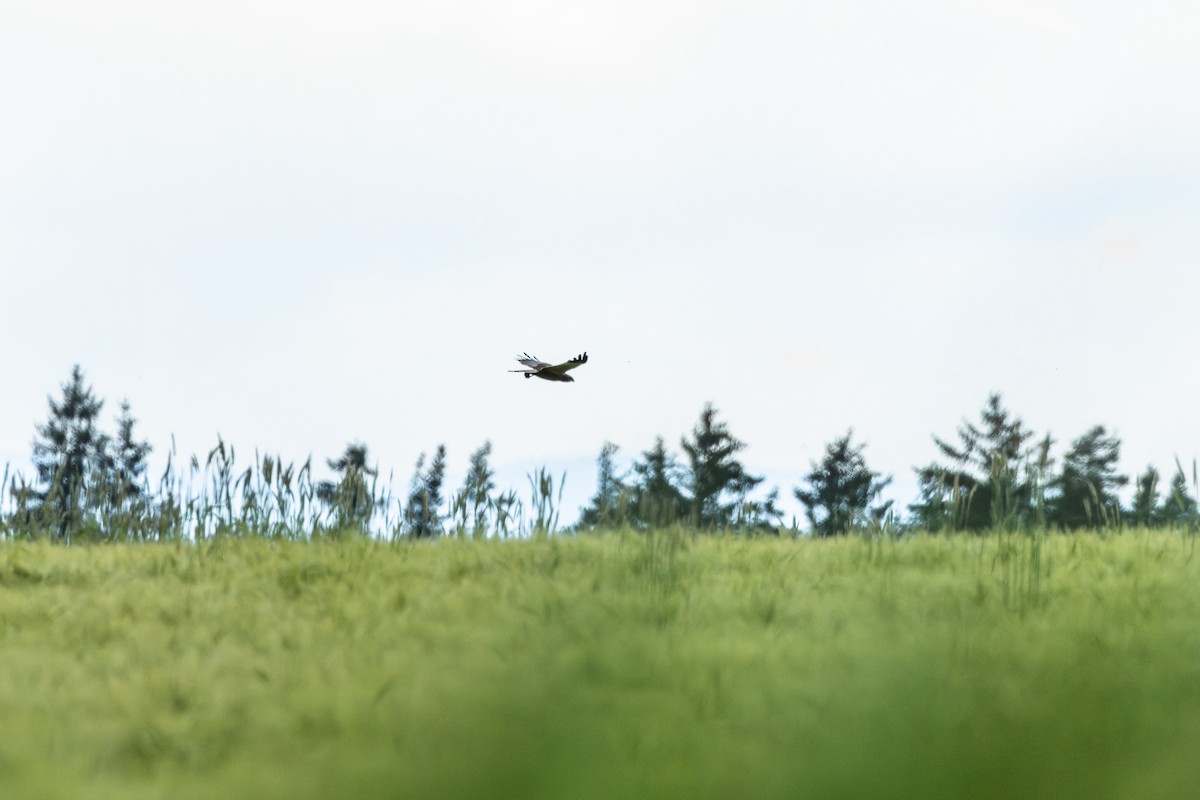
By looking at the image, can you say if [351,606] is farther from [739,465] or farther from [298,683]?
[739,465]

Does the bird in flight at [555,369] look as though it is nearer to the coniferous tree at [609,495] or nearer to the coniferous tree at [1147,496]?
the coniferous tree at [609,495]

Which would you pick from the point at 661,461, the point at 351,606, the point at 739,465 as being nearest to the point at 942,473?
the point at 351,606

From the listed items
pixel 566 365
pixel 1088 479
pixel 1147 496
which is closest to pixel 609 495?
pixel 566 365

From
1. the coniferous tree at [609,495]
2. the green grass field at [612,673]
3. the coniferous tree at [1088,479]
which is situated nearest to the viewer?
the green grass field at [612,673]

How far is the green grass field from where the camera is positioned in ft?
10.6

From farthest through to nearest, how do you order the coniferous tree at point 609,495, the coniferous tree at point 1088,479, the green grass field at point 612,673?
the coniferous tree at point 1088,479
the coniferous tree at point 609,495
the green grass field at point 612,673

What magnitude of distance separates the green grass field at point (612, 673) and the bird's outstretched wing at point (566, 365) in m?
1.23

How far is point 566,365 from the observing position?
25.0 ft

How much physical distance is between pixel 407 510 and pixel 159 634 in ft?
10.4

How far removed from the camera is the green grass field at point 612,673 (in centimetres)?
324

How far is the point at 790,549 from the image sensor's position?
7879 millimetres

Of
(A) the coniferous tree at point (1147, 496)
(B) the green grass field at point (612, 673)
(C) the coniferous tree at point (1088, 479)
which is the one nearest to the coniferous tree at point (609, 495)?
(B) the green grass field at point (612, 673)

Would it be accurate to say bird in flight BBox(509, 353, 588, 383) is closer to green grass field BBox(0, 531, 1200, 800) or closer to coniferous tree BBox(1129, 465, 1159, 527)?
green grass field BBox(0, 531, 1200, 800)

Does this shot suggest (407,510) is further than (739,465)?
No
